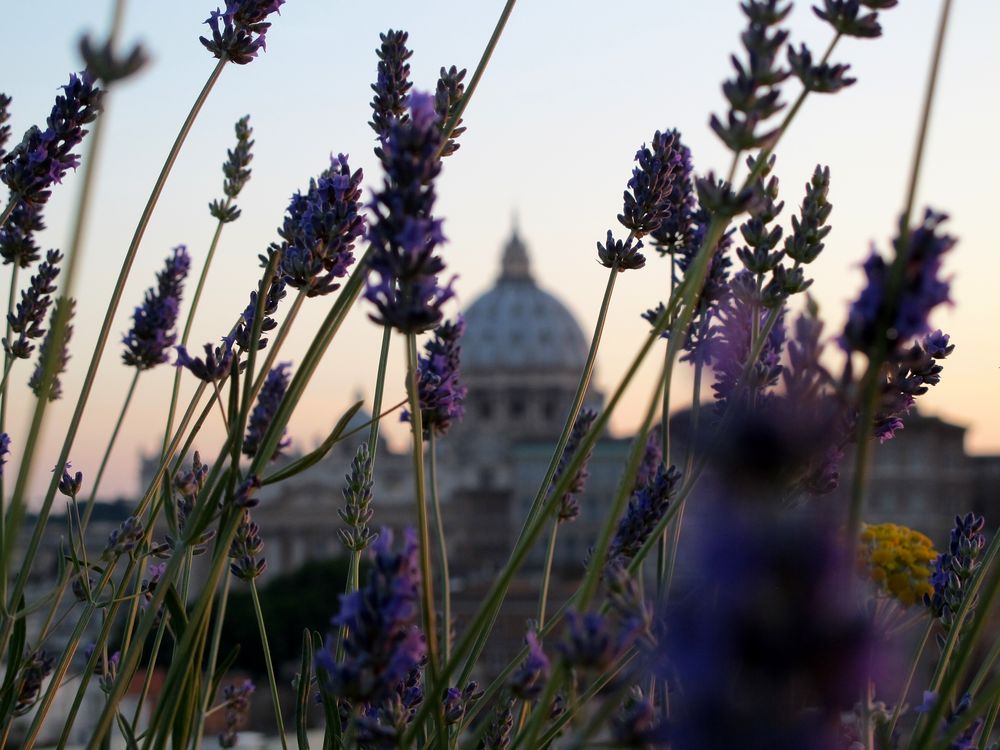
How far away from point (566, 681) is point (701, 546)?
46 cm

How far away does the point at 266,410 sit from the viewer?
249cm

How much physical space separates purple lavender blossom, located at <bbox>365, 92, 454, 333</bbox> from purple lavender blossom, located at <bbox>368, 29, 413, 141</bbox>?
1022 mm

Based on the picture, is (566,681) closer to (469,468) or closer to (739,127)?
(739,127)

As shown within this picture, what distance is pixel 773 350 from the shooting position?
2.49 metres

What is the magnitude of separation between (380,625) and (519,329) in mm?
105231

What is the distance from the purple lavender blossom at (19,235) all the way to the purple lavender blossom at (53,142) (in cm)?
14

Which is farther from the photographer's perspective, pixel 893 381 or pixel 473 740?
pixel 893 381

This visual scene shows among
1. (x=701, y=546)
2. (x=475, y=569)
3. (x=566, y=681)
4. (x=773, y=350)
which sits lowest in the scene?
(x=475, y=569)

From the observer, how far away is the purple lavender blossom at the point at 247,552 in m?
2.61

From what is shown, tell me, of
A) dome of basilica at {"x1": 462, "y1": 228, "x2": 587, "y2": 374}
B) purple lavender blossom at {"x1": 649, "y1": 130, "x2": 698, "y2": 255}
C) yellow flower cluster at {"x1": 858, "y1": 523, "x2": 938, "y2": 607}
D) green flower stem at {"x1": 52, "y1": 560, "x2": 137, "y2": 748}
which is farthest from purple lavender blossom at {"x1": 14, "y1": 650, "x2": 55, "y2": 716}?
dome of basilica at {"x1": 462, "y1": 228, "x2": 587, "y2": 374}

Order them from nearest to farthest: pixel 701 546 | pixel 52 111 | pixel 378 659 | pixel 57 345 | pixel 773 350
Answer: pixel 701 546 < pixel 378 659 < pixel 57 345 < pixel 773 350 < pixel 52 111

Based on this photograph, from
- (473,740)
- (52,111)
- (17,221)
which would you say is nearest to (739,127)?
(473,740)

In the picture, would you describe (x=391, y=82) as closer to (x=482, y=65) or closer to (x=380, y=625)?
(x=482, y=65)

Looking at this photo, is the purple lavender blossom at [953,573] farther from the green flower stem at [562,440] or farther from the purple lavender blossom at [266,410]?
the purple lavender blossom at [266,410]
